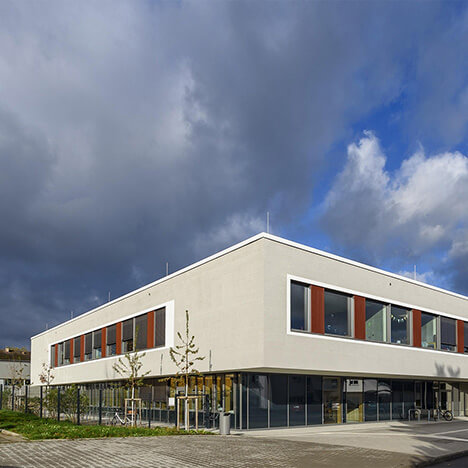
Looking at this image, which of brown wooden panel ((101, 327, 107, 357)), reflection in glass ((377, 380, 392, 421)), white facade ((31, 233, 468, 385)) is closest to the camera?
Answer: white facade ((31, 233, 468, 385))

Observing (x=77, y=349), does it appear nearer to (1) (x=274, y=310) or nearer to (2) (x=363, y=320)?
(2) (x=363, y=320)

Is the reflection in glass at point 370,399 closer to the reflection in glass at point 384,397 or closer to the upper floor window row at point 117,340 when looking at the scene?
the reflection in glass at point 384,397

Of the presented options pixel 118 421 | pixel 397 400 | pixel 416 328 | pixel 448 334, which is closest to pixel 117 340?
pixel 118 421

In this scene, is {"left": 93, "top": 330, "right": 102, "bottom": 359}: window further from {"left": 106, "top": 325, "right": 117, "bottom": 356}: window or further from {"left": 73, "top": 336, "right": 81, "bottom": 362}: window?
{"left": 73, "top": 336, "right": 81, "bottom": 362}: window

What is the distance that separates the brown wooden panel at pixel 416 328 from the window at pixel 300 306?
30.1 ft

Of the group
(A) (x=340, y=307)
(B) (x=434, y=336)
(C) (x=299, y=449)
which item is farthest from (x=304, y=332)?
(B) (x=434, y=336)

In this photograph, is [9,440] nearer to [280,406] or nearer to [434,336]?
[280,406]

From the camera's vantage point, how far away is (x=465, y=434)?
23625 mm

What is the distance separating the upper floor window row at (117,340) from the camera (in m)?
30.8

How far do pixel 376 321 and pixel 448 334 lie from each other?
26.2 ft

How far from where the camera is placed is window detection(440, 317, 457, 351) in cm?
3319

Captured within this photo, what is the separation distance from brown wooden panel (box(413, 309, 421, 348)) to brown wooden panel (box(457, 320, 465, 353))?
16.8 ft

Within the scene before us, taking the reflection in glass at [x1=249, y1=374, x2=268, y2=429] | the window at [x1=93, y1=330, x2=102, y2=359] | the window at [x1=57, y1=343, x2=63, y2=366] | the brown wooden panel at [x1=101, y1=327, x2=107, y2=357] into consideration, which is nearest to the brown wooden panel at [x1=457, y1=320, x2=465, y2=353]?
the reflection in glass at [x1=249, y1=374, x2=268, y2=429]

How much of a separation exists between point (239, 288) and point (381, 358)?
9.11 metres
